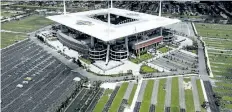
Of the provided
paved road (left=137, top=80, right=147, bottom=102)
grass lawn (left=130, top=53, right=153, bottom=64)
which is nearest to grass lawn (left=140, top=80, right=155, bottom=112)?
paved road (left=137, top=80, right=147, bottom=102)

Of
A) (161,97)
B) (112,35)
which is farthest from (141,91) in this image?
(112,35)

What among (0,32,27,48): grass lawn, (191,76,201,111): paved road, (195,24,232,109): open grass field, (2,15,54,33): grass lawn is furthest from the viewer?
(2,15,54,33): grass lawn

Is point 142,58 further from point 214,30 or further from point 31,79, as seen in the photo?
point 214,30

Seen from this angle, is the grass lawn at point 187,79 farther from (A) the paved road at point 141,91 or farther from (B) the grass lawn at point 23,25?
(B) the grass lawn at point 23,25

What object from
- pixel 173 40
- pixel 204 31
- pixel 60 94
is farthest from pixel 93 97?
pixel 204 31

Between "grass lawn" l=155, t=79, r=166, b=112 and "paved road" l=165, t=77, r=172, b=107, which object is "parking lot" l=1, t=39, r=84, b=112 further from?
"paved road" l=165, t=77, r=172, b=107

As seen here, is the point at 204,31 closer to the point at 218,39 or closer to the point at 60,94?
the point at 218,39

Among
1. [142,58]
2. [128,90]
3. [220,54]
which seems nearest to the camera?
[128,90]
